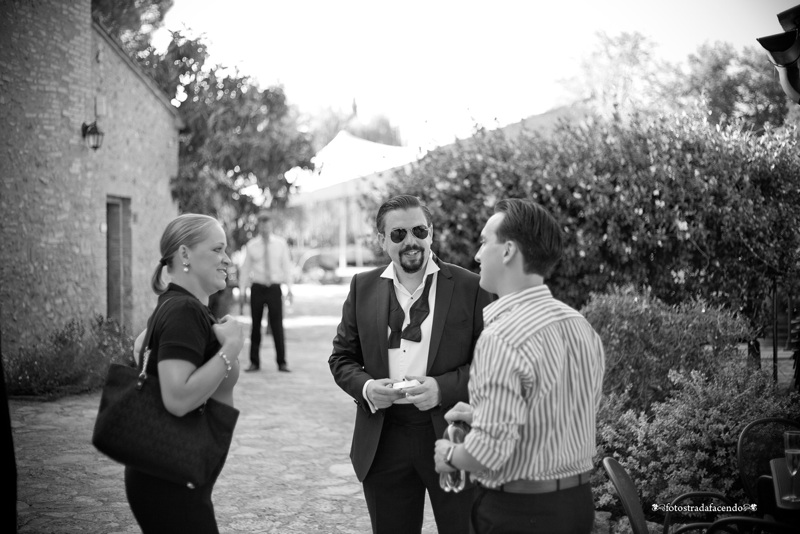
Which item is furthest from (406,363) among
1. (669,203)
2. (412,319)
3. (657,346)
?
(669,203)

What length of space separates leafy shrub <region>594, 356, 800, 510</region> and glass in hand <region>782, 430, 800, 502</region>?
4.49 feet

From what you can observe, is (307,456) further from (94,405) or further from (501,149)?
(501,149)

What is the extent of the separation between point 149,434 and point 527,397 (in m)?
1.27

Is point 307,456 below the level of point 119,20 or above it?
below

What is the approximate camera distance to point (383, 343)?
3.38m

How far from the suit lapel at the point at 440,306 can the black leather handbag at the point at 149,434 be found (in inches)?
41.0

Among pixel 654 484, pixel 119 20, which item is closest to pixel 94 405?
pixel 654 484

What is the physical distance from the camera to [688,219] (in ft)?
25.2

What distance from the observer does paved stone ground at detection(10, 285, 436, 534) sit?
5047 millimetres

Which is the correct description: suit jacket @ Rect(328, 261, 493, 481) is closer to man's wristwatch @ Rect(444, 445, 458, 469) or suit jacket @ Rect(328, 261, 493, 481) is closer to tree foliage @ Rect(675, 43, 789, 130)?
man's wristwatch @ Rect(444, 445, 458, 469)

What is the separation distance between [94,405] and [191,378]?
6.73 metres

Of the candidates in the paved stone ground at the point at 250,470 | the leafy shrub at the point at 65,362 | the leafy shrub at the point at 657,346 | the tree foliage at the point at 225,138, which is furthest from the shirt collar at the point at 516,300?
the tree foliage at the point at 225,138

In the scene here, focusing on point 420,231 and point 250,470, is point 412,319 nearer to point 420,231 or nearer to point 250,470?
point 420,231

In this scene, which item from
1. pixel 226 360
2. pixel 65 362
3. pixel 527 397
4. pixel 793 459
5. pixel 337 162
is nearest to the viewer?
pixel 527 397
